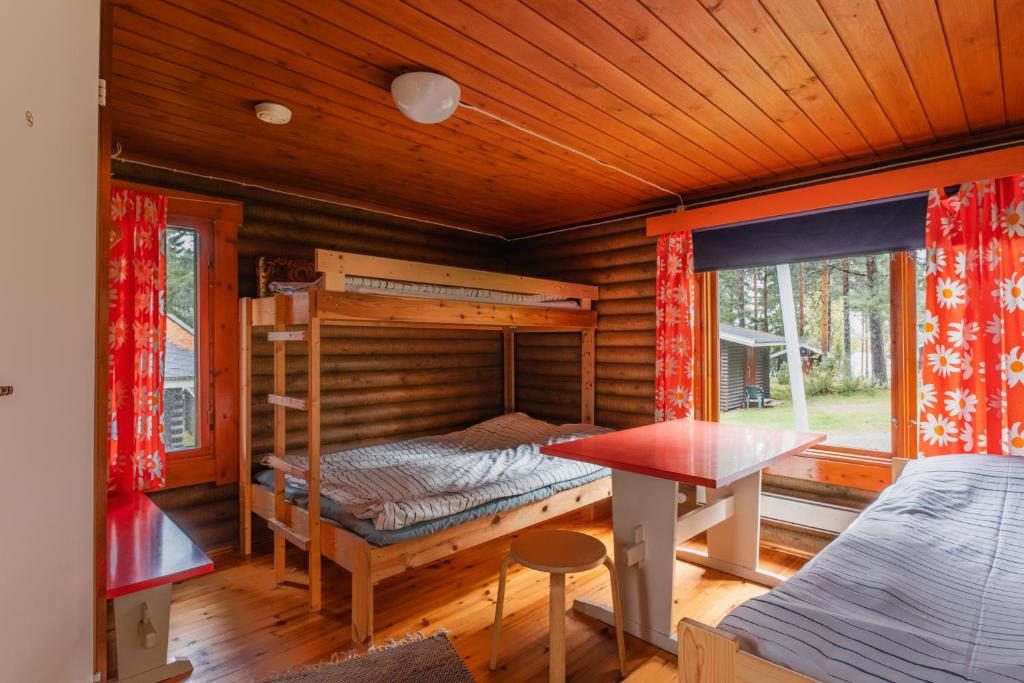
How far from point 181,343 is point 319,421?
Result: 3.87ft

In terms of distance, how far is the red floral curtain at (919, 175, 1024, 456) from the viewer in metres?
2.71

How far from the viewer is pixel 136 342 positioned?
315 centimetres

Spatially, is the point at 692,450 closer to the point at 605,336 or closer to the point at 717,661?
the point at 717,661

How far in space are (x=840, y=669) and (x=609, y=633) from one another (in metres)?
1.85

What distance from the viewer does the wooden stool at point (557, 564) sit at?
2113 mm

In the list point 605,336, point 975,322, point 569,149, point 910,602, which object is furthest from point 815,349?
point 910,602

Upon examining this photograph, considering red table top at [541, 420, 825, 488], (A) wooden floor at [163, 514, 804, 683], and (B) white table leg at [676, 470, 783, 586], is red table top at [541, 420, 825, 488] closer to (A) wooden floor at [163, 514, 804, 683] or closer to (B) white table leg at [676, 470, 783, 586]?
(B) white table leg at [676, 470, 783, 586]

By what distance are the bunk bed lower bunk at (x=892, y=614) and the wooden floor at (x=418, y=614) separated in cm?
129

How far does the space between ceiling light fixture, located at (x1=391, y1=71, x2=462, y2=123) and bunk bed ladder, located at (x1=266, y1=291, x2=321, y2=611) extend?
1.10 metres

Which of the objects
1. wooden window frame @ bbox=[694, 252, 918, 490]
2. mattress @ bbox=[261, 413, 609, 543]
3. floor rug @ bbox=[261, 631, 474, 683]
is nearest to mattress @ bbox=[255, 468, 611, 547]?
mattress @ bbox=[261, 413, 609, 543]

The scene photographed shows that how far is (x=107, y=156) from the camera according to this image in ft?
5.02

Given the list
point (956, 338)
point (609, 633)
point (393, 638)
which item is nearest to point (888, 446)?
point (956, 338)

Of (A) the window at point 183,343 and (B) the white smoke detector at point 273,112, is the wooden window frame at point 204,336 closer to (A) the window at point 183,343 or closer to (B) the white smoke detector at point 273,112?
(A) the window at point 183,343

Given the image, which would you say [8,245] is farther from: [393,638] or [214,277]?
[214,277]
